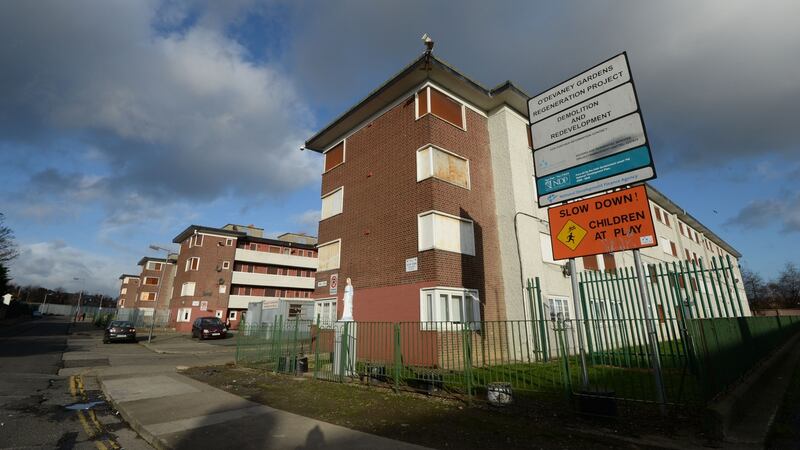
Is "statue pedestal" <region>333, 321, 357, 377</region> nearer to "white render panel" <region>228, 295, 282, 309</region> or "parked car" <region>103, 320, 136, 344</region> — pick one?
"parked car" <region>103, 320, 136, 344</region>

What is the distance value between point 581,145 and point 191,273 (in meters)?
43.7

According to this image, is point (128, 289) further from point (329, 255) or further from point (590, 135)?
point (590, 135)

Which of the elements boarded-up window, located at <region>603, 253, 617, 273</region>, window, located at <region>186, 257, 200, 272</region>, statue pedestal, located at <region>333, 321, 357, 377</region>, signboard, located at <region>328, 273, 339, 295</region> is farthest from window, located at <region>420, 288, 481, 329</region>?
window, located at <region>186, 257, 200, 272</region>

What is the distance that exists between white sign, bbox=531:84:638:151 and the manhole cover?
18.2 metres

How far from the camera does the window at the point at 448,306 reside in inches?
509

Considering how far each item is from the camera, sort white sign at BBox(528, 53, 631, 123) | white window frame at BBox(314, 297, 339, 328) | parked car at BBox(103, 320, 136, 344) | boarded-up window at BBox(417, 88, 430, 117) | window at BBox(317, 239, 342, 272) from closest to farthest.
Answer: white sign at BBox(528, 53, 631, 123) < boarded-up window at BBox(417, 88, 430, 117) < white window frame at BBox(314, 297, 339, 328) < window at BBox(317, 239, 342, 272) < parked car at BBox(103, 320, 136, 344)

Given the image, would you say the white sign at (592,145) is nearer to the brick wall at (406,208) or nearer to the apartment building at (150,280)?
the brick wall at (406,208)

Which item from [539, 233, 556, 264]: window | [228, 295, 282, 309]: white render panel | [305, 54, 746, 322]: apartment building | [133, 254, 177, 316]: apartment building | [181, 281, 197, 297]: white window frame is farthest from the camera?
[133, 254, 177, 316]: apartment building

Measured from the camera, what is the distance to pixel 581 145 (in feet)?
25.1

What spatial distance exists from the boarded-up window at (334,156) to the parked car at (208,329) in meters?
18.6

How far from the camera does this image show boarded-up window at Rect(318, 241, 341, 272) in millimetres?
17900

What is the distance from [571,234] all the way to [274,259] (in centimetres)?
4527

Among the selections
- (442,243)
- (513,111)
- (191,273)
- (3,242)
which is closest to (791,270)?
(513,111)

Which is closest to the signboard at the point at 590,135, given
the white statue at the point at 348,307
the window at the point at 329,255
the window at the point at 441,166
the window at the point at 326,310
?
the window at the point at 441,166
